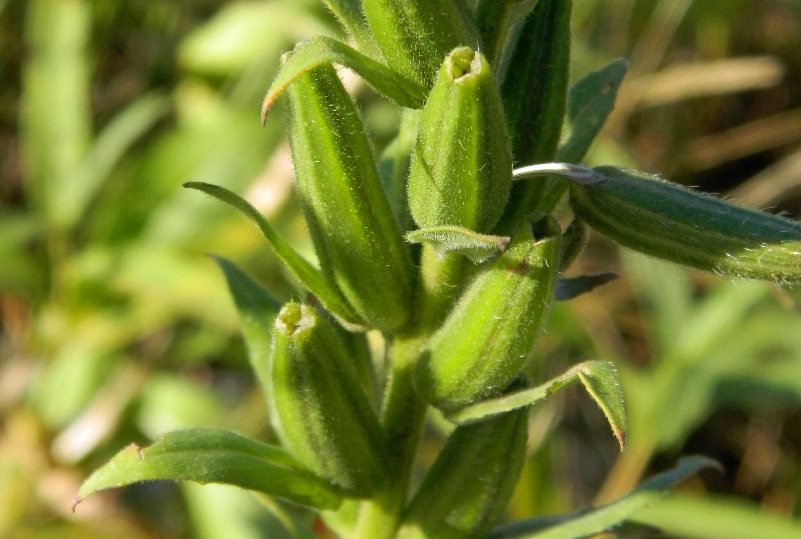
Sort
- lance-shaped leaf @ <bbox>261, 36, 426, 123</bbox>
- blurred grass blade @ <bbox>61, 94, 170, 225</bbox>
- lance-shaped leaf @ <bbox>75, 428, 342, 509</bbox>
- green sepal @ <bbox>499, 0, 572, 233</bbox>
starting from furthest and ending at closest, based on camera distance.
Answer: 1. blurred grass blade @ <bbox>61, 94, 170, 225</bbox>
2. green sepal @ <bbox>499, 0, 572, 233</bbox>
3. lance-shaped leaf @ <bbox>75, 428, 342, 509</bbox>
4. lance-shaped leaf @ <bbox>261, 36, 426, 123</bbox>

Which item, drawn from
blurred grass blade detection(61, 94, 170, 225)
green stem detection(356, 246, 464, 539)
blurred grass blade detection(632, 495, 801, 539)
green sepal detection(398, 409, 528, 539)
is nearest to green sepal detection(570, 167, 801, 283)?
green stem detection(356, 246, 464, 539)

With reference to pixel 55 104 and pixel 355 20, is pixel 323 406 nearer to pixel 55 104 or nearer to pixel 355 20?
pixel 355 20

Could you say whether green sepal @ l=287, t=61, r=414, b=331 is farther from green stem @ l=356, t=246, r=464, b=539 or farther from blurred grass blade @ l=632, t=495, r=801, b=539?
blurred grass blade @ l=632, t=495, r=801, b=539

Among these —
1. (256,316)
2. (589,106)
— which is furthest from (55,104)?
(589,106)

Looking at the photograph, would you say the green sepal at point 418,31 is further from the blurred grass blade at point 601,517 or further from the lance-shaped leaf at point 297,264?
the blurred grass blade at point 601,517

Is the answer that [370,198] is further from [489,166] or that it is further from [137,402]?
[137,402]

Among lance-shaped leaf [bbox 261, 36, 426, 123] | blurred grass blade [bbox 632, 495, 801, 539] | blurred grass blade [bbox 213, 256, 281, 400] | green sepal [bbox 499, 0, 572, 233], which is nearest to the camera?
lance-shaped leaf [bbox 261, 36, 426, 123]


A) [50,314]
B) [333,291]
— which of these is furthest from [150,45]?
[333,291]

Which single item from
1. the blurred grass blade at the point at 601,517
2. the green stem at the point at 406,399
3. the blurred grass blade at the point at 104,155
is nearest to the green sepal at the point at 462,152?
the green stem at the point at 406,399
